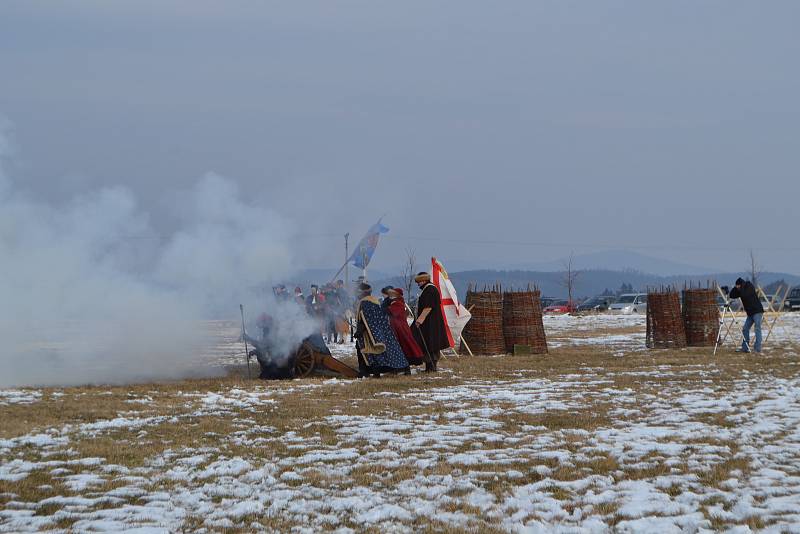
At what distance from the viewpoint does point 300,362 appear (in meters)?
15.5

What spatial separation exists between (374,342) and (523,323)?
624 cm

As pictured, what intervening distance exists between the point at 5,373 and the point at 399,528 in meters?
11.7

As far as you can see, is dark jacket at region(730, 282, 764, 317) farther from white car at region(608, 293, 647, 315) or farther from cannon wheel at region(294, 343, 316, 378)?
white car at region(608, 293, 647, 315)

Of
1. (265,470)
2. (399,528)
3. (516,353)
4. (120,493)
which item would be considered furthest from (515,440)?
(516,353)

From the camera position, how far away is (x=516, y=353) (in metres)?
20.1

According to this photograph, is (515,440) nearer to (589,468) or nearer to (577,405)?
(589,468)

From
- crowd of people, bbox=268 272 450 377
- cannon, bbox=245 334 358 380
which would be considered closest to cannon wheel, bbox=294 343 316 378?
cannon, bbox=245 334 358 380

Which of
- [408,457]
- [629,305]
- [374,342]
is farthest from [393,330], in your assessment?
[629,305]

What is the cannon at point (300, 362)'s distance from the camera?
15.2 metres

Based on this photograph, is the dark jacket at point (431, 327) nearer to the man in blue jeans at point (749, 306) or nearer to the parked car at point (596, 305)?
the man in blue jeans at point (749, 306)

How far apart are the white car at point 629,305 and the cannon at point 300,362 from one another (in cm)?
3804

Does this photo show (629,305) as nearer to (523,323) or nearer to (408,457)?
(523,323)

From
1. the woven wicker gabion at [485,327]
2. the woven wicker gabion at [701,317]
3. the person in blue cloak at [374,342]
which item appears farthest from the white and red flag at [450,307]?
the woven wicker gabion at [701,317]

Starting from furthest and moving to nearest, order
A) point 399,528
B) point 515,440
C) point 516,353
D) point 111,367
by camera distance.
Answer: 1. point 516,353
2. point 111,367
3. point 515,440
4. point 399,528
